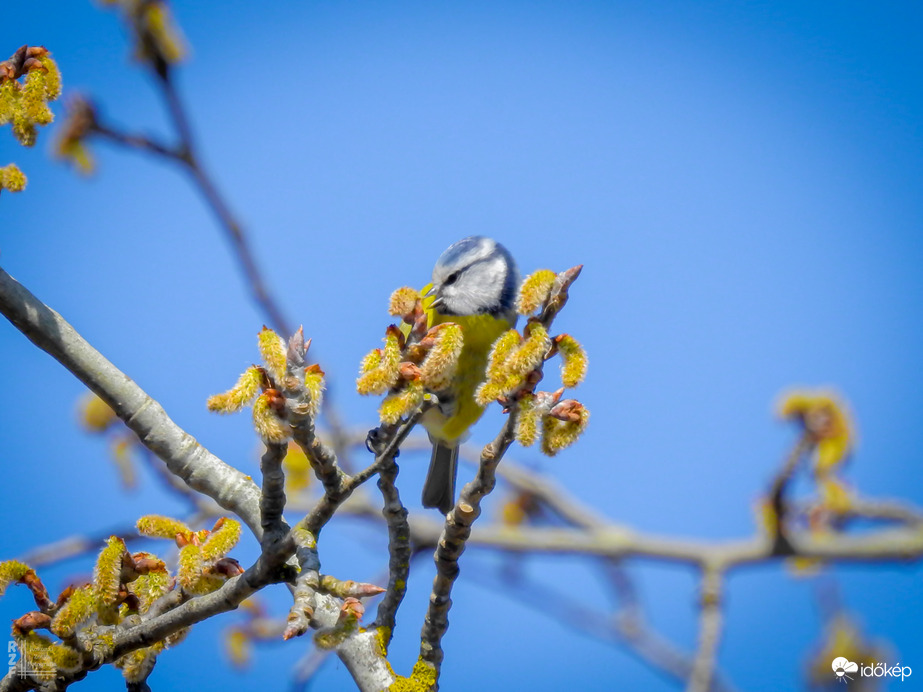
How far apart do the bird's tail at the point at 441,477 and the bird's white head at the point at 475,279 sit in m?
1.20

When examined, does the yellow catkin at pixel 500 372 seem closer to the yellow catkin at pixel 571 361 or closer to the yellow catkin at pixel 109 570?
the yellow catkin at pixel 571 361

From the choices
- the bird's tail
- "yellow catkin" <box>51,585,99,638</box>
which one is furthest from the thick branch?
the bird's tail

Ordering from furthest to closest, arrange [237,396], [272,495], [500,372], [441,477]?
[441,477], [272,495], [500,372], [237,396]

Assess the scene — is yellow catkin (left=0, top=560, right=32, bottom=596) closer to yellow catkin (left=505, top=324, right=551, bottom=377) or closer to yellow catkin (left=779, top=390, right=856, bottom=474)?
yellow catkin (left=505, top=324, right=551, bottom=377)

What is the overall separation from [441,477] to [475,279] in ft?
4.86

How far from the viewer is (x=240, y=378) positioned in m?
1.89

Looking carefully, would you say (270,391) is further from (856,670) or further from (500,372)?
(856,670)

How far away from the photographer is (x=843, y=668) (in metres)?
3.67

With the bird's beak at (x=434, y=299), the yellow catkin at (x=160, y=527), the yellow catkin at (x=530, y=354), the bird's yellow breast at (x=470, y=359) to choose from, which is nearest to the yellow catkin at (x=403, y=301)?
the yellow catkin at (x=530, y=354)

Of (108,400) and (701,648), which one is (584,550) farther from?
(108,400)

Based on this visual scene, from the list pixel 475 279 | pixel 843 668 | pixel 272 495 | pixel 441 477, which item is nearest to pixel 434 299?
pixel 475 279

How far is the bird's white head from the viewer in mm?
4094

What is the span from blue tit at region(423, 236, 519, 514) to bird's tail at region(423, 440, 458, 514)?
17cm

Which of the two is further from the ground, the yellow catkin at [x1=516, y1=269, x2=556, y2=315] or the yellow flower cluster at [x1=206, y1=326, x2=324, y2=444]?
A: the yellow catkin at [x1=516, y1=269, x2=556, y2=315]
